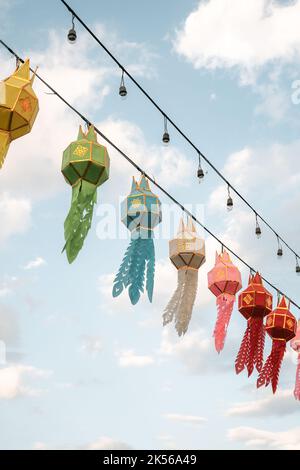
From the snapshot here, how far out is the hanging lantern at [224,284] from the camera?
23.8ft

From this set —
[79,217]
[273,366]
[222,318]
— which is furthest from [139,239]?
[273,366]

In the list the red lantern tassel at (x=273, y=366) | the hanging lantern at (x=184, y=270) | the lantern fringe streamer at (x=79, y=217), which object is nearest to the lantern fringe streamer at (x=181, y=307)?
A: the hanging lantern at (x=184, y=270)

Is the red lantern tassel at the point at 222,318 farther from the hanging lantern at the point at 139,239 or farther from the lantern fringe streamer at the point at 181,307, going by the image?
the hanging lantern at the point at 139,239

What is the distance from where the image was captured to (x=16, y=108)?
4.49 metres

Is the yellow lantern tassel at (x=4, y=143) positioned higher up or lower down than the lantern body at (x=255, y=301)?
lower down

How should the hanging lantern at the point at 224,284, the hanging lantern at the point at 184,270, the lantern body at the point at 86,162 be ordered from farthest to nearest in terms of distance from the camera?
the hanging lantern at the point at 224,284 < the hanging lantern at the point at 184,270 < the lantern body at the point at 86,162

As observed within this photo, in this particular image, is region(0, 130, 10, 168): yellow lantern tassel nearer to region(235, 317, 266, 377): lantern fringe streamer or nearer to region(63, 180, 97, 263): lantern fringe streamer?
region(63, 180, 97, 263): lantern fringe streamer

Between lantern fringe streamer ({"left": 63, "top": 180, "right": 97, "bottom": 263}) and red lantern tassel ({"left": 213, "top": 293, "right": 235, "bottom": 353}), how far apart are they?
264 cm

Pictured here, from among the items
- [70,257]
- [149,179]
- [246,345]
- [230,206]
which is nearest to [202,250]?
[230,206]

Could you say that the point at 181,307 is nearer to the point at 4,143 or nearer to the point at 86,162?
the point at 86,162

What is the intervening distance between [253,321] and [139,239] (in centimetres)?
295

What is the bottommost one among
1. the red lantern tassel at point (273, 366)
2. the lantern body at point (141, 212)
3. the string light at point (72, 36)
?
the red lantern tassel at point (273, 366)

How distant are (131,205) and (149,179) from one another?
1.33 feet

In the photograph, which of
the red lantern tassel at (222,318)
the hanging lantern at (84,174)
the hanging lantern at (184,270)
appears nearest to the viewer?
the hanging lantern at (84,174)
